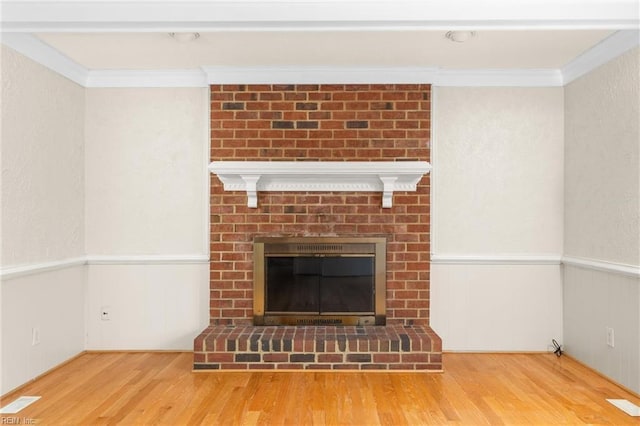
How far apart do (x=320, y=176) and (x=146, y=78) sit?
5.20 feet

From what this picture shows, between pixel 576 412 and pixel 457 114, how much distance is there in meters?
2.22

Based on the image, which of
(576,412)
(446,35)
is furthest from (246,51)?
(576,412)

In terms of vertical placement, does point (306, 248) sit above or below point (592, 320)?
above

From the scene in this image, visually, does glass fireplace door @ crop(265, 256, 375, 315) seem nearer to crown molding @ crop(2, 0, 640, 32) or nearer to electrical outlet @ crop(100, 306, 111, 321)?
electrical outlet @ crop(100, 306, 111, 321)

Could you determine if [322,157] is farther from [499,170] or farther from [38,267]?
[38,267]

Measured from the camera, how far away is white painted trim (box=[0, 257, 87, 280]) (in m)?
2.96

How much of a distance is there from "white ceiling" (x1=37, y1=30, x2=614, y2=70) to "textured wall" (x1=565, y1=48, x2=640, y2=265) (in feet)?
0.90

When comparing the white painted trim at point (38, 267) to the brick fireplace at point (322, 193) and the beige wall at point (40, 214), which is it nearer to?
the beige wall at point (40, 214)

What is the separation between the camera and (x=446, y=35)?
10.3 ft

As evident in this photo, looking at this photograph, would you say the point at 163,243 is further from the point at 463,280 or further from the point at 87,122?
the point at 463,280

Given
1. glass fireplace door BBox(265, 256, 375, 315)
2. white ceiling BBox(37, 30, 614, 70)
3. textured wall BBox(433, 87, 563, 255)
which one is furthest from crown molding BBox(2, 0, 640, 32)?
glass fireplace door BBox(265, 256, 375, 315)

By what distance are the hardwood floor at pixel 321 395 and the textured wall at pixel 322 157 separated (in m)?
0.63

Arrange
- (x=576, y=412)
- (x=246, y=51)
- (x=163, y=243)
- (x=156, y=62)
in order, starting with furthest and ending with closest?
1. (x=163, y=243)
2. (x=156, y=62)
3. (x=246, y=51)
4. (x=576, y=412)

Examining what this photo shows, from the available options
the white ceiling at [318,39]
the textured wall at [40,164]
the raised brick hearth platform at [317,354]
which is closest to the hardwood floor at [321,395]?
the raised brick hearth platform at [317,354]
